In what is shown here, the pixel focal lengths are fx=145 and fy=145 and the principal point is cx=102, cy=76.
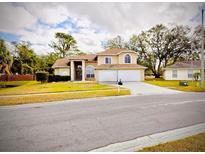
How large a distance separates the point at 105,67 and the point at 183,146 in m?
20.1

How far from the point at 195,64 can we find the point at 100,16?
26039mm

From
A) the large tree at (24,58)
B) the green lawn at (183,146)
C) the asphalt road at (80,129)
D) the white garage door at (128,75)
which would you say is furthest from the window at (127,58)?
the large tree at (24,58)

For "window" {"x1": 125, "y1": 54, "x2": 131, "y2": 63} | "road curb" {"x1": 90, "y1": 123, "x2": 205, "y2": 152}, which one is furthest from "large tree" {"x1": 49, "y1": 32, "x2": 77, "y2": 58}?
"road curb" {"x1": 90, "y1": 123, "x2": 205, "y2": 152}

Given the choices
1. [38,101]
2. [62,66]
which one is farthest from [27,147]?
[62,66]

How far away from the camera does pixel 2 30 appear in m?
9.60

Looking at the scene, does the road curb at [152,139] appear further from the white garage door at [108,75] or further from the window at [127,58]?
the window at [127,58]

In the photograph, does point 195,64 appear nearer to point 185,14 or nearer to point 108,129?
point 185,14

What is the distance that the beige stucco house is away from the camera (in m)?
23.4

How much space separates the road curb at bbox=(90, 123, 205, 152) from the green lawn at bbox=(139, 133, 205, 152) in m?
0.22

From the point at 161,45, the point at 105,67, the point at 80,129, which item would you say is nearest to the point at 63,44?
the point at 105,67

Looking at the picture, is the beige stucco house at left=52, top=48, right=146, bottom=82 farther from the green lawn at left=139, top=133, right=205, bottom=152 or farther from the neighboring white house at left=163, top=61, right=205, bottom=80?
the green lawn at left=139, top=133, right=205, bottom=152

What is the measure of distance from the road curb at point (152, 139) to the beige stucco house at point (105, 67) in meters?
17.9

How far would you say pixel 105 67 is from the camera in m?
23.2

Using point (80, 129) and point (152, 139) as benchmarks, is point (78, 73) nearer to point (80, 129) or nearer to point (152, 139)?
point (80, 129)
